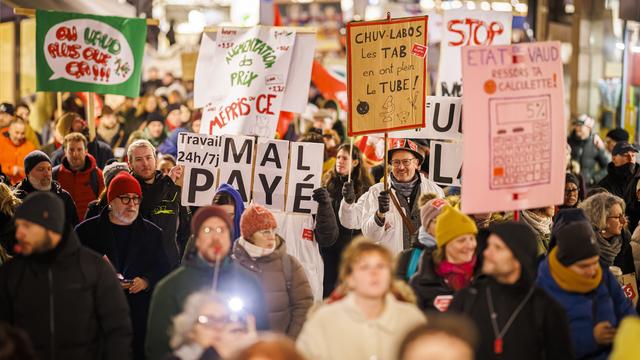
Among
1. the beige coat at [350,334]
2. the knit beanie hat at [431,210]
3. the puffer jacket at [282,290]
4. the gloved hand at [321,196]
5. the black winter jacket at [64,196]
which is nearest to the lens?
the beige coat at [350,334]

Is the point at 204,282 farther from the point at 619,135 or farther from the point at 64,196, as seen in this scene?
the point at 619,135

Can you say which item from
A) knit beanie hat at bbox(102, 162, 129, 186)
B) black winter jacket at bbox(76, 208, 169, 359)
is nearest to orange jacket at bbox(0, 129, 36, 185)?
knit beanie hat at bbox(102, 162, 129, 186)

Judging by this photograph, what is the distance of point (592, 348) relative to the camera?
7258 mm

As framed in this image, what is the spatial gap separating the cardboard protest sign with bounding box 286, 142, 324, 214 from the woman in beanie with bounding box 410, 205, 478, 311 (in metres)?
3.00

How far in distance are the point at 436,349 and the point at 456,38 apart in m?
11.3

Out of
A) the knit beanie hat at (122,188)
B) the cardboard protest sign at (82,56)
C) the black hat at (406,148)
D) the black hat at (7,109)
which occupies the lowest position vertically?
the knit beanie hat at (122,188)

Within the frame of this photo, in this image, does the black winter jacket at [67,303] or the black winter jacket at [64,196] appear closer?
the black winter jacket at [67,303]

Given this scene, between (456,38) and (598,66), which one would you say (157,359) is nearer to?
(456,38)

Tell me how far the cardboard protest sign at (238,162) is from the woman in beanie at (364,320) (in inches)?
186

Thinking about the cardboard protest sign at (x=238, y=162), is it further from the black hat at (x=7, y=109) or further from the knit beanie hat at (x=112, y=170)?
the black hat at (x=7, y=109)

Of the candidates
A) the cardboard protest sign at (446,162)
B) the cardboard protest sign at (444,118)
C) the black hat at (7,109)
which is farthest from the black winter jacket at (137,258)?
the black hat at (7,109)

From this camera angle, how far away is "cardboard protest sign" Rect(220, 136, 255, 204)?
36.5ft

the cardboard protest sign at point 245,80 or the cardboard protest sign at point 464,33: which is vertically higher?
the cardboard protest sign at point 464,33

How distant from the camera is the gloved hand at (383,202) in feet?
33.1
